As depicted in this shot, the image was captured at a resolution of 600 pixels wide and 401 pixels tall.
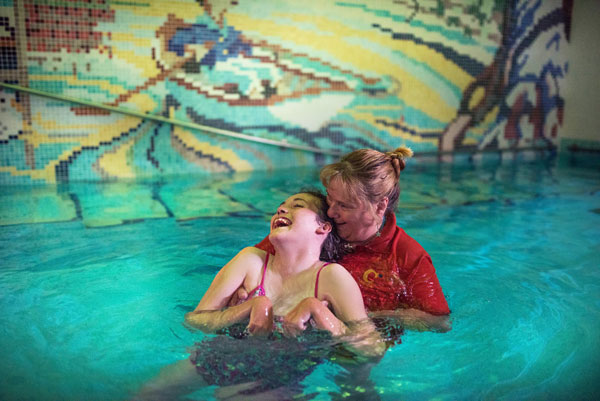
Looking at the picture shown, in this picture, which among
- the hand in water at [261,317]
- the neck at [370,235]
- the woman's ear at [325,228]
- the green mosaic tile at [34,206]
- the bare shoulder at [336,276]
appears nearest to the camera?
the hand in water at [261,317]

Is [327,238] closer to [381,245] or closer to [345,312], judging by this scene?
[381,245]

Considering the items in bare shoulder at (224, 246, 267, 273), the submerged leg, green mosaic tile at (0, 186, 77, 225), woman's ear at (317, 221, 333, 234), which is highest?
woman's ear at (317, 221, 333, 234)


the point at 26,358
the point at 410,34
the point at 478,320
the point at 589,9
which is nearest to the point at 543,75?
the point at 589,9

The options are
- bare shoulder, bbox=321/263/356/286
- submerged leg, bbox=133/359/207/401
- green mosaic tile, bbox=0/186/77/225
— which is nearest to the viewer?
submerged leg, bbox=133/359/207/401

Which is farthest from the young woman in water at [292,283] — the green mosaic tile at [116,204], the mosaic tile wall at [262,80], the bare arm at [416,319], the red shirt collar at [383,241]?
the mosaic tile wall at [262,80]

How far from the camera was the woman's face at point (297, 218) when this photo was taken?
226cm

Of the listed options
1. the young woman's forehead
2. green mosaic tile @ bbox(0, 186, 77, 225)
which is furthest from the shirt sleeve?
green mosaic tile @ bbox(0, 186, 77, 225)

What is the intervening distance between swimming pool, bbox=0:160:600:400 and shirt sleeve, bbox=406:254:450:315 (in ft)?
0.69

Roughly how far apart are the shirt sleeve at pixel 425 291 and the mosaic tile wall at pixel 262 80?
5150mm

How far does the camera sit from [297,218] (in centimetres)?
228

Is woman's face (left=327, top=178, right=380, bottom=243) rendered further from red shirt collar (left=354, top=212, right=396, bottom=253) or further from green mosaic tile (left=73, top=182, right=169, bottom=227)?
green mosaic tile (left=73, top=182, right=169, bottom=227)

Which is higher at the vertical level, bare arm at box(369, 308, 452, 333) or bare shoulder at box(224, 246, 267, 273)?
bare shoulder at box(224, 246, 267, 273)

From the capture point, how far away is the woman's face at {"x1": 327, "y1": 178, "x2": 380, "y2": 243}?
2.35 meters

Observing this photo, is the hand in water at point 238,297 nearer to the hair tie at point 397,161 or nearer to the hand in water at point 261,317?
the hand in water at point 261,317
